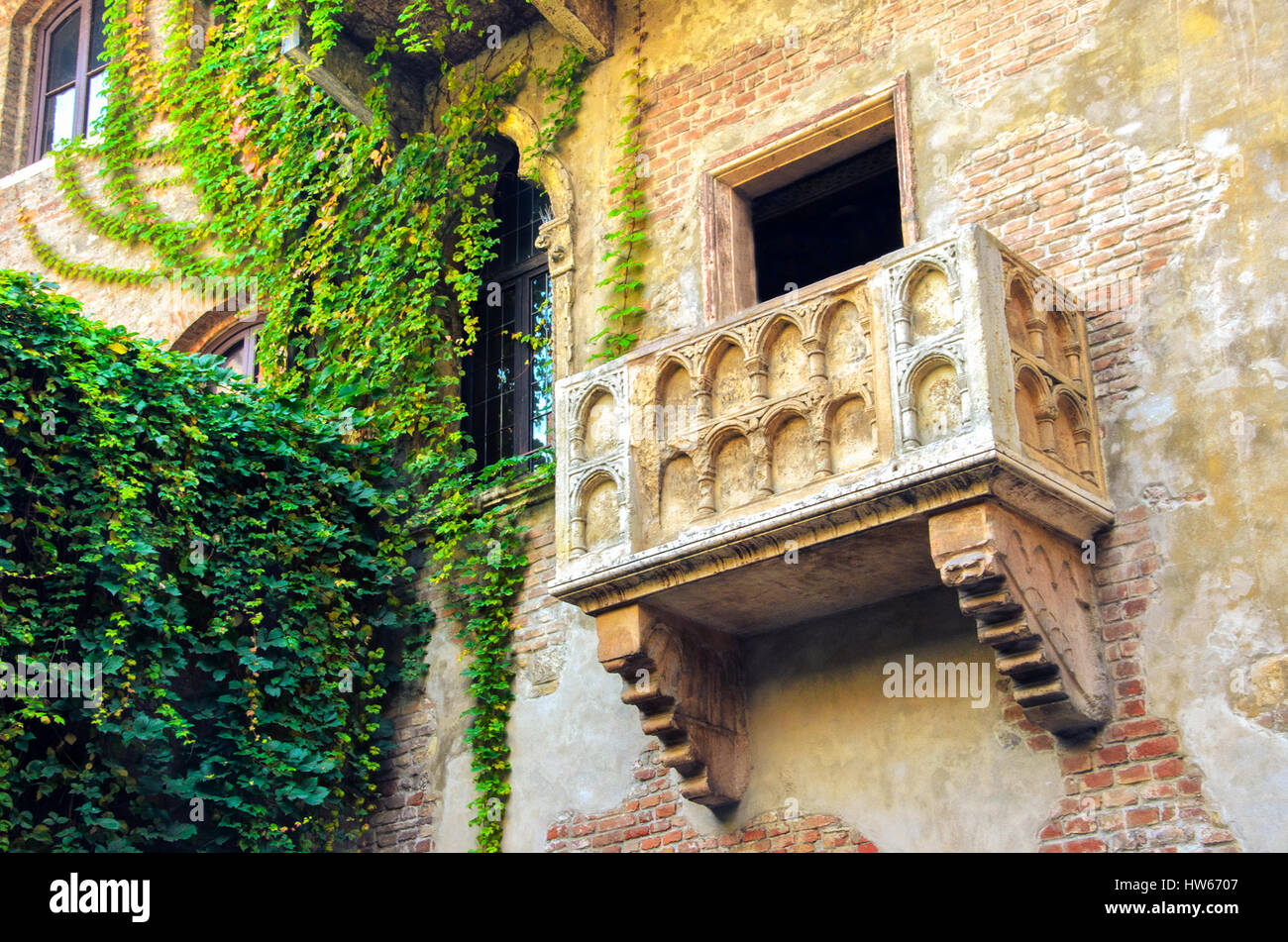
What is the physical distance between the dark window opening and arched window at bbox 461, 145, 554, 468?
149 cm

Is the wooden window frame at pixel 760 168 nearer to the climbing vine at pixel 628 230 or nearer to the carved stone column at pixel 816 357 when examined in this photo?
the climbing vine at pixel 628 230

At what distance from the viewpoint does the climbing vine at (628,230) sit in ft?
32.7

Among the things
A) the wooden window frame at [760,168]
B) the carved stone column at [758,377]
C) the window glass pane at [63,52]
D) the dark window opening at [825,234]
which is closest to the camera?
the carved stone column at [758,377]

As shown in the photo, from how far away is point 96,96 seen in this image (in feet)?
48.4

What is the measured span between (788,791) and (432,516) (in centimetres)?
309

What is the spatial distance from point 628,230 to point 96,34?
24.2ft

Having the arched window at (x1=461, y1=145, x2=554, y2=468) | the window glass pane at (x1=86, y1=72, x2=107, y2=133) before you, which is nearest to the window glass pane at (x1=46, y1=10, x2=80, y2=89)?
the window glass pane at (x1=86, y1=72, x2=107, y2=133)

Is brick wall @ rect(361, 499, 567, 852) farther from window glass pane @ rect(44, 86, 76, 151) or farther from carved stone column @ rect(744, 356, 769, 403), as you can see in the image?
window glass pane @ rect(44, 86, 76, 151)

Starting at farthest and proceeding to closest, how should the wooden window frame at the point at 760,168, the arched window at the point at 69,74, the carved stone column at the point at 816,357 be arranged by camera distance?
the arched window at the point at 69,74 → the wooden window frame at the point at 760,168 → the carved stone column at the point at 816,357

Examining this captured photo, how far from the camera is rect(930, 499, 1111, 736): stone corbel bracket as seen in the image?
7270 mm

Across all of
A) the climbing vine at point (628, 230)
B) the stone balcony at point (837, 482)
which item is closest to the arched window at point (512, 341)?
the climbing vine at point (628, 230)

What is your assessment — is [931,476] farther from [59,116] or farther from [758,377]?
[59,116]

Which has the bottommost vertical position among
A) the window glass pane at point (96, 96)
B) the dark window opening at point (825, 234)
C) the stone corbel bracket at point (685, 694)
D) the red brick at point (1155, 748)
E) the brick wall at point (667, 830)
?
the brick wall at point (667, 830)

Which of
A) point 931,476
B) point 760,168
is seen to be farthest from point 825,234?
point 931,476
